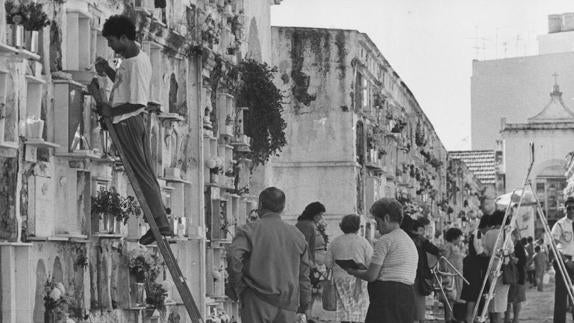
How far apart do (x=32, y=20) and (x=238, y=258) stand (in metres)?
2.76

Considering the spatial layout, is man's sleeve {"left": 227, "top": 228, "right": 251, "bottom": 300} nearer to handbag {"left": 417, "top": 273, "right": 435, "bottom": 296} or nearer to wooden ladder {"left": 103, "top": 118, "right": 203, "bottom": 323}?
wooden ladder {"left": 103, "top": 118, "right": 203, "bottom": 323}

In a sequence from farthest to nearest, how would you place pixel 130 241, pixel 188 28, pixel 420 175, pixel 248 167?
pixel 420 175 → pixel 248 167 → pixel 188 28 → pixel 130 241

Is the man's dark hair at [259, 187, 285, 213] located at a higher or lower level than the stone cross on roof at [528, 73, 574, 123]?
lower

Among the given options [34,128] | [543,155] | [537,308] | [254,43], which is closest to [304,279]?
[34,128]

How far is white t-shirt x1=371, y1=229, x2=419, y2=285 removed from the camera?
50.8 ft

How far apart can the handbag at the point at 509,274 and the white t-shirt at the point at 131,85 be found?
1190 cm

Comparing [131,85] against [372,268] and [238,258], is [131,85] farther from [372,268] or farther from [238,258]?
[372,268]

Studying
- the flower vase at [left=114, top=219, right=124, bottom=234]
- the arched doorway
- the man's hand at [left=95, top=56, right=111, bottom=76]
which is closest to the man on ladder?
the man's hand at [left=95, top=56, right=111, bottom=76]

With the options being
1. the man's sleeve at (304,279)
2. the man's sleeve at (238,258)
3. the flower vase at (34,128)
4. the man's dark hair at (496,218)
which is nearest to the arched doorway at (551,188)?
the man's dark hair at (496,218)

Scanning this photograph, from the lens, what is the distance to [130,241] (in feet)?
60.1

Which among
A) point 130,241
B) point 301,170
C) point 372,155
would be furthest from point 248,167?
point 372,155

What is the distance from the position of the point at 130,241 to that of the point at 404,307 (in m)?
4.02

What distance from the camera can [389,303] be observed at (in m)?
15.5

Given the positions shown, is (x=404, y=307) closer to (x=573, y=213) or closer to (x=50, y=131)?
(x=50, y=131)
